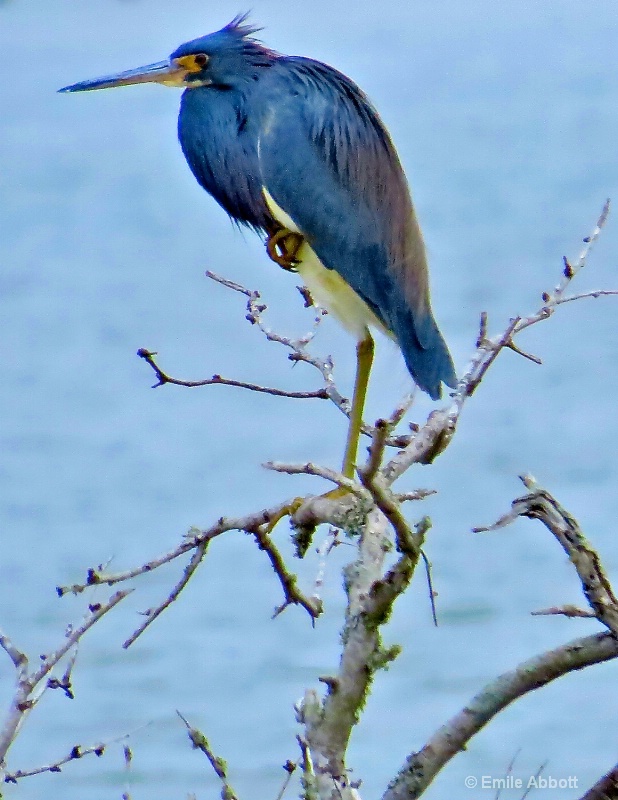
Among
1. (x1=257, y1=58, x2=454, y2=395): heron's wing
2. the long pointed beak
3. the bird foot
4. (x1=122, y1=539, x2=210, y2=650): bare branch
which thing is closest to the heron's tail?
(x1=257, y1=58, x2=454, y2=395): heron's wing

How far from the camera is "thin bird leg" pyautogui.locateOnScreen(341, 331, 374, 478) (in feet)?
10.8

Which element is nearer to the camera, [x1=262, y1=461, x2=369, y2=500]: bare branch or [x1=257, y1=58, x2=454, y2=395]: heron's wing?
[x1=262, y1=461, x2=369, y2=500]: bare branch

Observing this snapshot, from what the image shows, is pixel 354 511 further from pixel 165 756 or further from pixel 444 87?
pixel 444 87

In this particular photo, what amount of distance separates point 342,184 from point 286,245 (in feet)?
0.60

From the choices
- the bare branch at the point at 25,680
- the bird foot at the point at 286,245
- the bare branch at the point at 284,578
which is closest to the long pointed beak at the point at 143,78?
the bird foot at the point at 286,245

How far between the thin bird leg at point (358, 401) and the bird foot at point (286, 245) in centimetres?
24

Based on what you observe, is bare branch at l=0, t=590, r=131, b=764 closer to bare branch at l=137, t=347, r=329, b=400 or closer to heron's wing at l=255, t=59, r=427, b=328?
bare branch at l=137, t=347, r=329, b=400

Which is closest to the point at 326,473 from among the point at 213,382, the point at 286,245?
the point at 213,382

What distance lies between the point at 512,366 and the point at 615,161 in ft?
8.54

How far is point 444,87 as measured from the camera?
10.6 metres

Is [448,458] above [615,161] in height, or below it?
below

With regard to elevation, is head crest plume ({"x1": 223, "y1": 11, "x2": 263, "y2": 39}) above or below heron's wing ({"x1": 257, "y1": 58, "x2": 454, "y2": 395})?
above

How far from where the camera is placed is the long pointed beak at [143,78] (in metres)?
3.53

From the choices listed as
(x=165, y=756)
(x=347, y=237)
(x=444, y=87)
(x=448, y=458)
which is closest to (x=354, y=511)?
(x=347, y=237)
